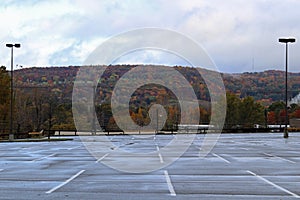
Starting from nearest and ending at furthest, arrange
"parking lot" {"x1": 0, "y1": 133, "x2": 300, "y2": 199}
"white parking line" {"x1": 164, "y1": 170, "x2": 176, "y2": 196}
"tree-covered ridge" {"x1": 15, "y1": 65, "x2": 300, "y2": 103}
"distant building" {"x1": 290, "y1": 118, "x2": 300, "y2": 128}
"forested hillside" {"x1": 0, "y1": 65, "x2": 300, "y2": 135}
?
"parking lot" {"x1": 0, "y1": 133, "x2": 300, "y2": 199} → "white parking line" {"x1": 164, "y1": 170, "x2": 176, "y2": 196} → "forested hillside" {"x1": 0, "y1": 65, "x2": 300, "y2": 135} → "tree-covered ridge" {"x1": 15, "y1": 65, "x2": 300, "y2": 103} → "distant building" {"x1": 290, "y1": 118, "x2": 300, "y2": 128}

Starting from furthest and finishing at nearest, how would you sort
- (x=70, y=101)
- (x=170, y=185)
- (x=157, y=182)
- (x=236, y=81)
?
(x=236, y=81) < (x=70, y=101) < (x=157, y=182) < (x=170, y=185)

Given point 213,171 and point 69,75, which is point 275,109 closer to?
point 69,75

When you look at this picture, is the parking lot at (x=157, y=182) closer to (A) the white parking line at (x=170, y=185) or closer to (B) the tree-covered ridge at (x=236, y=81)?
(A) the white parking line at (x=170, y=185)

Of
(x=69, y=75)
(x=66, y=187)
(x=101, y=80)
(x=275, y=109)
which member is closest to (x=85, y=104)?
(x=69, y=75)

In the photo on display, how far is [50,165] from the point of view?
65.6ft

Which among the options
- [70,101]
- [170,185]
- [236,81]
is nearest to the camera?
[170,185]

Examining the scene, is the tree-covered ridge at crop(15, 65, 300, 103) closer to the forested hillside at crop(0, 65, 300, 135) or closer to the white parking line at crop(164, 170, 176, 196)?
the forested hillside at crop(0, 65, 300, 135)

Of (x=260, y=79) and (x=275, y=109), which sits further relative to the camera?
(x=275, y=109)

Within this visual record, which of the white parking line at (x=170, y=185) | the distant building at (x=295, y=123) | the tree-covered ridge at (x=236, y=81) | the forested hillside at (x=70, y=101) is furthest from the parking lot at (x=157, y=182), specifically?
the distant building at (x=295, y=123)

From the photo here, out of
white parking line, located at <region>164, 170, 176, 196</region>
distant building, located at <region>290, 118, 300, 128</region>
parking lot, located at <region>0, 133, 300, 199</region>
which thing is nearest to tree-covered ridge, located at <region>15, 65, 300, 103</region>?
distant building, located at <region>290, 118, 300, 128</region>

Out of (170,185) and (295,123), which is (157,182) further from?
(295,123)

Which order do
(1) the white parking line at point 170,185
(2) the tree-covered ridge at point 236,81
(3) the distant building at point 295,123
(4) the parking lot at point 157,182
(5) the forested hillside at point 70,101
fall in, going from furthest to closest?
(3) the distant building at point 295,123
(2) the tree-covered ridge at point 236,81
(5) the forested hillside at point 70,101
(1) the white parking line at point 170,185
(4) the parking lot at point 157,182

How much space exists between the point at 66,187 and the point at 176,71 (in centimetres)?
3284

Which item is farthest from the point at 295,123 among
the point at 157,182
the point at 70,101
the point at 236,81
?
the point at 157,182
